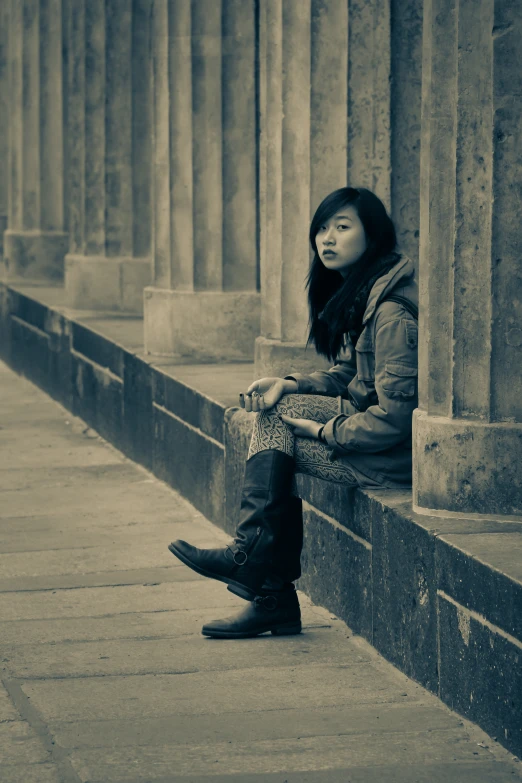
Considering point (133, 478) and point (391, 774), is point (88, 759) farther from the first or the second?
point (133, 478)

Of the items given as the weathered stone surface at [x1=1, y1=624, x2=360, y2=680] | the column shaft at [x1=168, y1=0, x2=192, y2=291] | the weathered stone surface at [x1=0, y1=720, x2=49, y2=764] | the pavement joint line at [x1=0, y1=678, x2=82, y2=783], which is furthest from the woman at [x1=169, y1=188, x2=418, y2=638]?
the column shaft at [x1=168, y1=0, x2=192, y2=291]

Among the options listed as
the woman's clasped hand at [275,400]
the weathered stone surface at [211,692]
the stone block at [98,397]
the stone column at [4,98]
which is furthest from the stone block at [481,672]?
the stone column at [4,98]

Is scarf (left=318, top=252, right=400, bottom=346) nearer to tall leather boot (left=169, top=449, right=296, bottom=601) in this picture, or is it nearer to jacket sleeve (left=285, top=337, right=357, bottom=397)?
jacket sleeve (left=285, top=337, right=357, bottom=397)

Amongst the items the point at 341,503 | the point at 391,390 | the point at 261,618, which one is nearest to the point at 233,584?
the point at 261,618

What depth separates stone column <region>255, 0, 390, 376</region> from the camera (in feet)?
21.1

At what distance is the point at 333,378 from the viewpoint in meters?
5.66

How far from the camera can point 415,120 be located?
636 centimetres

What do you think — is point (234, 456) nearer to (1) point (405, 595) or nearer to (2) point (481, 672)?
(1) point (405, 595)

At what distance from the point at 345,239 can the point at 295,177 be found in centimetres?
162

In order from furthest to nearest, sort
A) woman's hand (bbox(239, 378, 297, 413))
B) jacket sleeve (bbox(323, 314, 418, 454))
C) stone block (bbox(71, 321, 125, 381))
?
stone block (bbox(71, 321, 125, 381)), woman's hand (bbox(239, 378, 297, 413)), jacket sleeve (bbox(323, 314, 418, 454))

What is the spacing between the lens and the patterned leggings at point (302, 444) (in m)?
5.22

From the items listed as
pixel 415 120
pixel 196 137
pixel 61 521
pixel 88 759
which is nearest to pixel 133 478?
pixel 61 521

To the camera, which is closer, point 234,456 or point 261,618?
point 261,618

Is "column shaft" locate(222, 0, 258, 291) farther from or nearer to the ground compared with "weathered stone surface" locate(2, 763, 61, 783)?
farther from the ground
